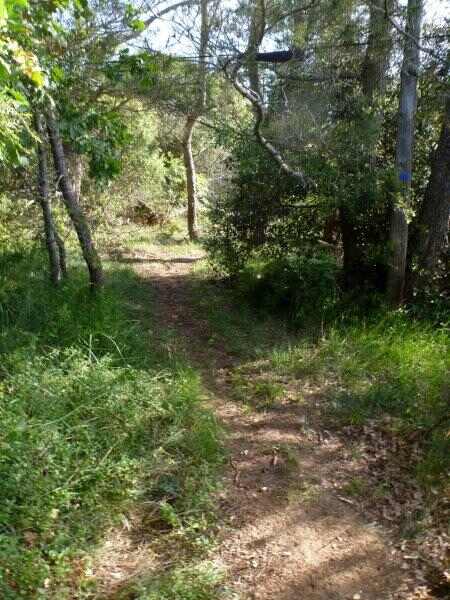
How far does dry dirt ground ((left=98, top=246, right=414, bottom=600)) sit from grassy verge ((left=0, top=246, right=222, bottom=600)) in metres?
0.22

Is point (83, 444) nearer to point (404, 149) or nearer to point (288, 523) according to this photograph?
point (288, 523)

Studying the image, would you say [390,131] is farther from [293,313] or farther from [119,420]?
[119,420]

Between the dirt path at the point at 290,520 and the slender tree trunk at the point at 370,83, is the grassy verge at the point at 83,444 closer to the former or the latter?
the dirt path at the point at 290,520

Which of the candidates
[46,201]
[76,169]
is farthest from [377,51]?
[76,169]

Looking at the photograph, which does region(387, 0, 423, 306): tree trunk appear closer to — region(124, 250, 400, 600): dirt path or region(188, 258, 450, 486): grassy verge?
region(188, 258, 450, 486): grassy verge

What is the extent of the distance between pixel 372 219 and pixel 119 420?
5.07 metres

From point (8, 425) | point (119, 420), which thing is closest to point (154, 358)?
point (119, 420)

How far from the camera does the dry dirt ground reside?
9.45 feet

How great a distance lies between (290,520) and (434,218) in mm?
4933

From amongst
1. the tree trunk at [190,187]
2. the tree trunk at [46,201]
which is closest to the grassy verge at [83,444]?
the tree trunk at [46,201]

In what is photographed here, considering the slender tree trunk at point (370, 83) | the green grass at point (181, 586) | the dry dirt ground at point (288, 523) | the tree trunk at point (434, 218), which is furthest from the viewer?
the tree trunk at point (434, 218)

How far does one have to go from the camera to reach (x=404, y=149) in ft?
21.3

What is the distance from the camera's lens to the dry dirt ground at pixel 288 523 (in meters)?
2.88

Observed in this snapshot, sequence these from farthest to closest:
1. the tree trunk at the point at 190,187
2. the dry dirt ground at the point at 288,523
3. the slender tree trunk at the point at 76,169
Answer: the tree trunk at the point at 190,187 < the slender tree trunk at the point at 76,169 < the dry dirt ground at the point at 288,523
